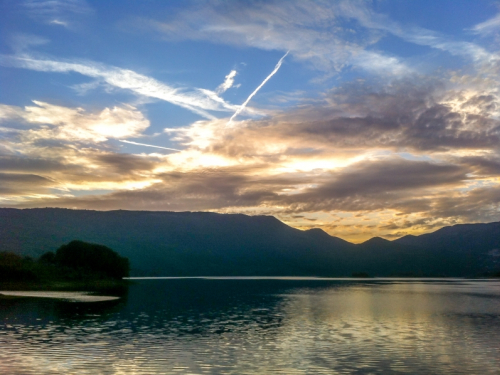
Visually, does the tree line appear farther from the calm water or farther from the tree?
the calm water

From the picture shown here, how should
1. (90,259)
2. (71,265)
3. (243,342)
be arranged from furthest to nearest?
(90,259) < (71,265) < (243,342)

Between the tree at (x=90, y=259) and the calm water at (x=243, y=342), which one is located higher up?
the tree at (x=90, y=259)

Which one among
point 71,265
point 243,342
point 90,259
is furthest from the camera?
point 90,259

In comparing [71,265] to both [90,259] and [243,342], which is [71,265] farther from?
[243,342]

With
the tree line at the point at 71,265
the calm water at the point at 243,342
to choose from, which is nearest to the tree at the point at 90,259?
the tree line at the point at 71,265

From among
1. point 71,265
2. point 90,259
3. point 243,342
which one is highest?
point 90,259

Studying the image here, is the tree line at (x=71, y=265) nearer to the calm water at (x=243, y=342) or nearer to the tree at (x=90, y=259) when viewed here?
the tree at (x=90, y=259)

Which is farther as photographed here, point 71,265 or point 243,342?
point 71,265

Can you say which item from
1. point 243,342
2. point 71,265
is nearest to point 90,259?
point 71,265

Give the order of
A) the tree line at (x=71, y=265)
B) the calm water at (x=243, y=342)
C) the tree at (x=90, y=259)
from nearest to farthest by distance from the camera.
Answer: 1. the calm water at (x=243, y=342)
2. the tree line at (x=71, y=265)
3. the tree at (x=90, y=259)

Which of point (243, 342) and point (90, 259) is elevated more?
point (90, 259)

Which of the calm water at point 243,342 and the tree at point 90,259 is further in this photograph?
the tree at point 90,259

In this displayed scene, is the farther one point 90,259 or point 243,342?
point 90,259

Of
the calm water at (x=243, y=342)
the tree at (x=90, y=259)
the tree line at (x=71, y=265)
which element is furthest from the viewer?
the tree at (x=90, y=259)
